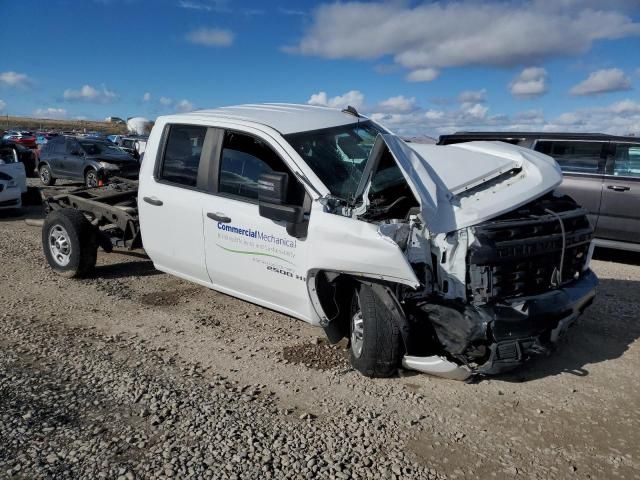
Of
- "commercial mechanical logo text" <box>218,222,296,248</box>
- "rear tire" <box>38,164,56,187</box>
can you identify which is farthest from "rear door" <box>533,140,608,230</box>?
"rear tire" <box>38,164,56,187</box>

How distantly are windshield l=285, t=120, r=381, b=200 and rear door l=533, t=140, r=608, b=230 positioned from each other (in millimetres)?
4400

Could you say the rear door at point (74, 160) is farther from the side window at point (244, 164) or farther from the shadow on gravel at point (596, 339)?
the shadow on gravel at point (596, 339)

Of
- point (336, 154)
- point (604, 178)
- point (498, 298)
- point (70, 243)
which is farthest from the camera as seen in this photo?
point (604, 178)

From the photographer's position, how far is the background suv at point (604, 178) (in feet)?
24.5

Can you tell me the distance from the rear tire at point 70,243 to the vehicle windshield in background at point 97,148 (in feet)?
34.0

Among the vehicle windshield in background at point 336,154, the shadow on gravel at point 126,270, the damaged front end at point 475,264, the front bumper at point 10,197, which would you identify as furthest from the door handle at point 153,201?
the front bumper at point 10,197

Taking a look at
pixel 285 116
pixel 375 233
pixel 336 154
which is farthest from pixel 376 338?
pixel 285 116

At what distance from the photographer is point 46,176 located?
16891mm

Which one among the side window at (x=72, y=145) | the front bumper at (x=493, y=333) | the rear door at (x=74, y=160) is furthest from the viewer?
the side window at (x=72, y=145)

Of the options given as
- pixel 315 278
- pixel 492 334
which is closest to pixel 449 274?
pixel 492 334

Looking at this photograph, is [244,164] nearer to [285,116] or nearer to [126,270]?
[285,116]

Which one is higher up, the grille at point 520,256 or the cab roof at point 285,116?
the cab roof at point 285,116

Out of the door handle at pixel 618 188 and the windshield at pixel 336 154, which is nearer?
the windshield at pixel 336 154

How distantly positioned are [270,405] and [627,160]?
672 centimetres
